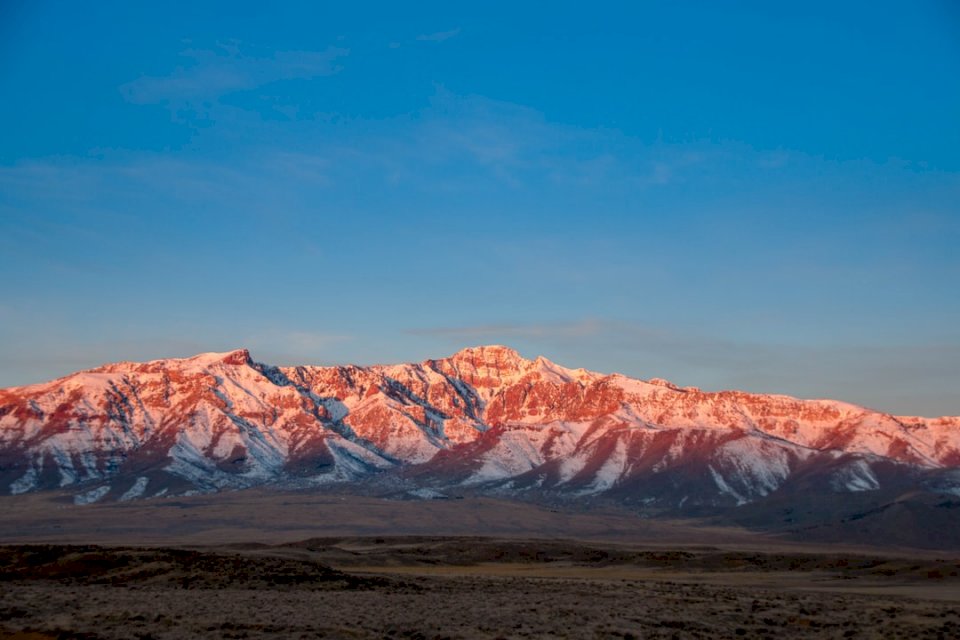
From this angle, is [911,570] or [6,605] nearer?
[6,605]

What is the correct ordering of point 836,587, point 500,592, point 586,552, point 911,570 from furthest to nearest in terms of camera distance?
point 586,552, point 911,570, point 836,587, point 500,592

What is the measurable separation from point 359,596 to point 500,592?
32.6ft

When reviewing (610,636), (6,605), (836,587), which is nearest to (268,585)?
(6,605)

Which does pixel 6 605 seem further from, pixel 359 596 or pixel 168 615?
pixel 359 596

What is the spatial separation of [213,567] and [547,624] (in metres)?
32.2

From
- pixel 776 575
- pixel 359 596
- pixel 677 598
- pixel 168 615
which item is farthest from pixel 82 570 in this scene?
pixel 776 575

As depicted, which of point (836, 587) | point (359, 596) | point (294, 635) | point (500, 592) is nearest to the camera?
point (294, 635)

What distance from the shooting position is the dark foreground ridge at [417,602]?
4272 cm

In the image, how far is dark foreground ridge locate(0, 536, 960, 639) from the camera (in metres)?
42.7

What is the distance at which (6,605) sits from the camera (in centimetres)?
4709

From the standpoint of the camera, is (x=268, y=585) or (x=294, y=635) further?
(x=268, y=585)

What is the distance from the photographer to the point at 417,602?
180 feet

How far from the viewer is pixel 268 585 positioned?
64.2 meters

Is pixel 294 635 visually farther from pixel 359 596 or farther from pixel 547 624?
pixel 359 596
